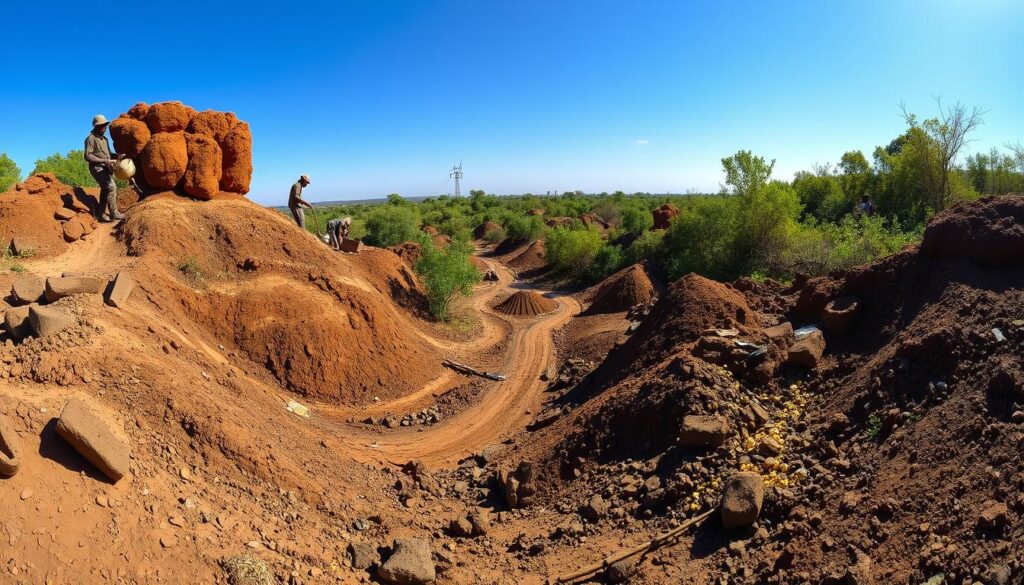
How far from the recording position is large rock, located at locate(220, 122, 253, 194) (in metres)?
12.8

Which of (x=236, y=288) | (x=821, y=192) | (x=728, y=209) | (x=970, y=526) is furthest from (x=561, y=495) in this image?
(x=821, y=192)

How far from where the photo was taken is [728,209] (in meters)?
17.9

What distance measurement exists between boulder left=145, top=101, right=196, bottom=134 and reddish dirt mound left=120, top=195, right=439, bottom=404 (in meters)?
1.84

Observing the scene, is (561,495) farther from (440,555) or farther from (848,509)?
(848,509)

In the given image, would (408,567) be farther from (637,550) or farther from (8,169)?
(8,169)

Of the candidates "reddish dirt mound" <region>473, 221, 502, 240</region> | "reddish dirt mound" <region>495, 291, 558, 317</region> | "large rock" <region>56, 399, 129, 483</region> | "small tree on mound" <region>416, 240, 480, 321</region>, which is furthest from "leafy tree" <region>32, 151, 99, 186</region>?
"reddish dirt mound" <region>473, 221, 502, 240</region>

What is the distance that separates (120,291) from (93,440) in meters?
4.48

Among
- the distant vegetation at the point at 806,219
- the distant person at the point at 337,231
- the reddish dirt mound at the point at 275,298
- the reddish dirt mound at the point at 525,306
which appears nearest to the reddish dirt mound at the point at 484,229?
the distant vegetation at the point at 806,219

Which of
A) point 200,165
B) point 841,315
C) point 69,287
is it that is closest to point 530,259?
point 200,165

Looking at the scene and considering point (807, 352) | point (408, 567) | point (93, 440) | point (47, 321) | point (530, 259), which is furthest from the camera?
point (530, 259)

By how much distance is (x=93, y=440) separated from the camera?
4438mm

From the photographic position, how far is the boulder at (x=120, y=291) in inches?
304

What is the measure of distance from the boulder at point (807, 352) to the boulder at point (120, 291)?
10056mm

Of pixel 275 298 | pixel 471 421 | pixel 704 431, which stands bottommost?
pixel 471 421
